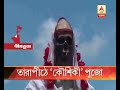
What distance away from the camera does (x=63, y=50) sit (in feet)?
16.2

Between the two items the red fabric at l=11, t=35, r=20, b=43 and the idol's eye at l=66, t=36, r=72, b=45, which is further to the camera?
the idol's eye at l=66, t=36, r=72, b=45

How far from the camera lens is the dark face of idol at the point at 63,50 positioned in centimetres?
490

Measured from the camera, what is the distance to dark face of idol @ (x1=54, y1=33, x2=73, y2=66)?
490 cm

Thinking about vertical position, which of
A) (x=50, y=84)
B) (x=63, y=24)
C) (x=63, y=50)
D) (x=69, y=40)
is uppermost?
(x=63, y=24)

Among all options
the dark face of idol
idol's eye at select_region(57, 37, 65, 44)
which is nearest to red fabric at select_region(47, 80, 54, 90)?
the dark face of idol

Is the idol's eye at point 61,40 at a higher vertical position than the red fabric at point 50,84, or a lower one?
higher

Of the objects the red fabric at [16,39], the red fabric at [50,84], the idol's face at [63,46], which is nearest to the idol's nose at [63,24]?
the idol's face at [63,46]

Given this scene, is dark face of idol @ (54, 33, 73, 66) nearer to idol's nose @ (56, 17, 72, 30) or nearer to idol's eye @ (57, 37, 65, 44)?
idol's eye @ (57, 37, 65, 44)

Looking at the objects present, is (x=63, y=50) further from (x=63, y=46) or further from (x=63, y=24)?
(x=63, y=24)

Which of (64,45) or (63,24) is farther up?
(63,24)

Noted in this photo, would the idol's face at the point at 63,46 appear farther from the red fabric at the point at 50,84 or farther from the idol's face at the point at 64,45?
the red fabric at the point at 50,84

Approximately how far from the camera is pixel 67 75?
4.70 metres

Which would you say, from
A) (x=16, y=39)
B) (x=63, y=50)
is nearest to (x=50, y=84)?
(x=63, y=50)

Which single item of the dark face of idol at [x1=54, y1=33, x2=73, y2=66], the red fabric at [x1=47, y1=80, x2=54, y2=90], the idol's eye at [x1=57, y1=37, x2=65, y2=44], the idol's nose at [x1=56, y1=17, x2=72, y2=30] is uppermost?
the idol's nose at [x1=56, y1=17, x2=72, y2=30]
